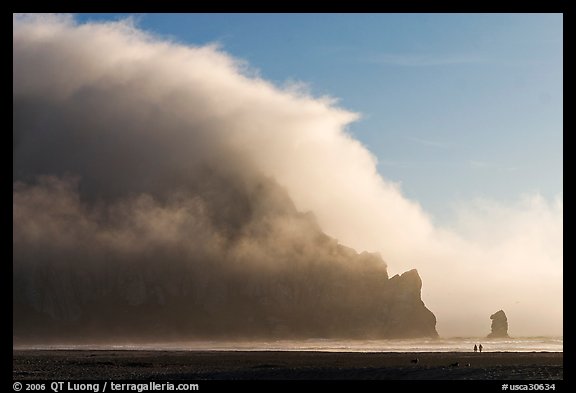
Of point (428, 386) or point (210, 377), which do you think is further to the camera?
point (210, 377)
